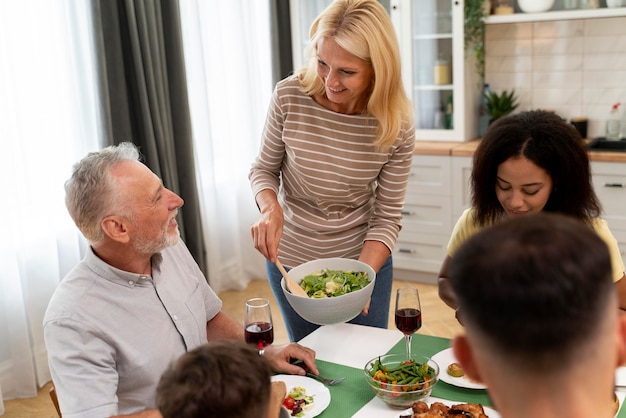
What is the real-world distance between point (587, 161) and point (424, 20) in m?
2.66

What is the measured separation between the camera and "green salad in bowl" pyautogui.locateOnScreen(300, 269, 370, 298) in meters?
1.87

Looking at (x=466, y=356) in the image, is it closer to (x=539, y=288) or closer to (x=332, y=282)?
(x=539, y=288)

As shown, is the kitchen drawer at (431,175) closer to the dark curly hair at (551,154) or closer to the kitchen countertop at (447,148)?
the kitchen countertop at (447,148)

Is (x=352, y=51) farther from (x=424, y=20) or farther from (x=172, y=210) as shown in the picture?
(x=424, y=20)

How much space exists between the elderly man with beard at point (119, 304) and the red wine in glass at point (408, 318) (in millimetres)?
243

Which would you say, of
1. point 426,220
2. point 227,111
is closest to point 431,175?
point 426,220

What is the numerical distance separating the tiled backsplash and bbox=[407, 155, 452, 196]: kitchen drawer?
29.6 inches

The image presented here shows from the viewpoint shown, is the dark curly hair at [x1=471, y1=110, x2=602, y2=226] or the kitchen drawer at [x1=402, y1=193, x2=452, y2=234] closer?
the dark curly hair at [x1=471, y1=110, x2=602, y2=226]

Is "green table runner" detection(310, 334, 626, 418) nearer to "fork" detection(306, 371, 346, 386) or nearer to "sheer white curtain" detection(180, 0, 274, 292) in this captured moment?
"fork" detection(306, 371, 346, 386)

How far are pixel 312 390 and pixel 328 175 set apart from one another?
753 mm

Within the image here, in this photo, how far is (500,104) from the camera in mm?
4477

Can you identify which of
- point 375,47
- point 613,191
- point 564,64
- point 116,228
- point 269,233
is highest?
point 375,47

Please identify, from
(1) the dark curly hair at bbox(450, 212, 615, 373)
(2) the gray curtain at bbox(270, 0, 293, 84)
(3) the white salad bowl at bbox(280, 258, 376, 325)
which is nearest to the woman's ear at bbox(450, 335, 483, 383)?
(1) the dark curly hair at bbox(450, 212, 615, 373)

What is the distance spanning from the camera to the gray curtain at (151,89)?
3414 millimetres
